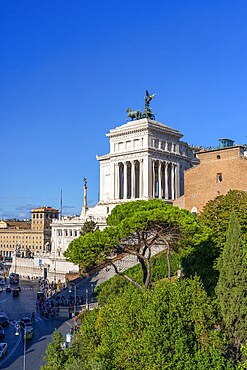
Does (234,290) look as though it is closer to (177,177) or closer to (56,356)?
(56,356)

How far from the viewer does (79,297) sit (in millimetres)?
45062

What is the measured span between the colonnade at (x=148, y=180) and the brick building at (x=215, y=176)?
80.6ft

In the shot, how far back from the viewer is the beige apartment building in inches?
4766

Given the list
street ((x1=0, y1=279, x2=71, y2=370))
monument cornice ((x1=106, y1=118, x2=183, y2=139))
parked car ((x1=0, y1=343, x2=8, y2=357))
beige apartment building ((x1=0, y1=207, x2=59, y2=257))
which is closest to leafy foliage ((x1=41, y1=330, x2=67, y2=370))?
street ((x1=0, y1=279, x2=71, y2=370))

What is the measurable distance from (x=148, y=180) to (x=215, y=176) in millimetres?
27219

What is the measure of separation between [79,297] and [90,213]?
93.5ft

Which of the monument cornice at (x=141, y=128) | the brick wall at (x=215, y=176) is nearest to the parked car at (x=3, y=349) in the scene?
the brick wall at (x=215, y=176)

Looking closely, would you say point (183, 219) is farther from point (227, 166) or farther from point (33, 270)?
point (33, 270)

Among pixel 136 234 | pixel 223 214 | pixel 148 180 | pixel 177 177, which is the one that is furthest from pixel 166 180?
pixel 136 234

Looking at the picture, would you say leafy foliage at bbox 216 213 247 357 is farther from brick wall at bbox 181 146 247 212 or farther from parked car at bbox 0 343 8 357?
brick wall at bbox 181 146 247 212

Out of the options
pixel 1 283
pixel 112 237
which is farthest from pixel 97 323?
pixel 1 283

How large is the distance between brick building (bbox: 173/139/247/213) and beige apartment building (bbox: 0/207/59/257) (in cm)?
7753

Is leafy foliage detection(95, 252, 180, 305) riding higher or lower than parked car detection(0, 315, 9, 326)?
higher

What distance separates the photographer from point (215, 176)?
41.3 meters
